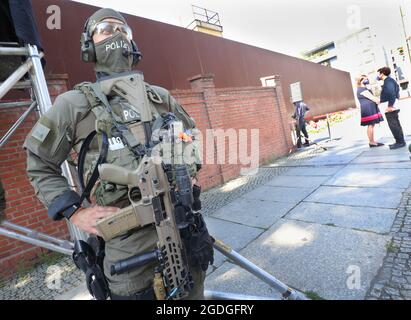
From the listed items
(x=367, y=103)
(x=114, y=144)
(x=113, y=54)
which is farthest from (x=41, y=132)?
(x=367, y=103)

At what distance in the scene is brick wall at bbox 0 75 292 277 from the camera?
11.5ft

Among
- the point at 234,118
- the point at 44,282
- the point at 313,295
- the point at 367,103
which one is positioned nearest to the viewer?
the point at 313,295

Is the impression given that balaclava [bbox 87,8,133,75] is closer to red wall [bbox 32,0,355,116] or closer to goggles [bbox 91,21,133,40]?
goggles [bbox 91,21,133,40]

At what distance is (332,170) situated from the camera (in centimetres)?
578

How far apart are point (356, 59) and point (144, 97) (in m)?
38.6

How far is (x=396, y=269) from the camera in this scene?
2.29 m

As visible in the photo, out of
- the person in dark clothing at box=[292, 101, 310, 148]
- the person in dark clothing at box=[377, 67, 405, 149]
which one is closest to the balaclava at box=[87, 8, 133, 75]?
the person in dark clothing at box=[377, 67, 405, 149]

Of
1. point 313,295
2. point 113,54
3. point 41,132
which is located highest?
point 113,54

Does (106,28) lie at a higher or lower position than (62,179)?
higher

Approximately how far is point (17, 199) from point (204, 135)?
12.5 feet

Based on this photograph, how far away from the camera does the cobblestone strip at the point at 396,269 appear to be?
2045mm

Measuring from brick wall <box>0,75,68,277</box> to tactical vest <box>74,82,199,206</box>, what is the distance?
8.92 feet

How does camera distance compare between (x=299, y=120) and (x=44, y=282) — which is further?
(x=299, y=120)

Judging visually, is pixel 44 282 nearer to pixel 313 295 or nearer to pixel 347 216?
pixel 313 295
